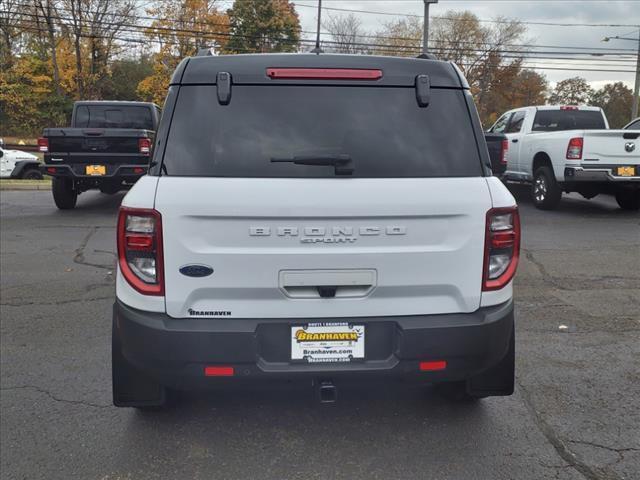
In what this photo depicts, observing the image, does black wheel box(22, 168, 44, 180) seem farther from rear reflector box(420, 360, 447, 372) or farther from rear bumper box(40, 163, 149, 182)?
rear reflector box(420, 360, 447, 372)

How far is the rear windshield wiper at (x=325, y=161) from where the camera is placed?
2602 millimetres

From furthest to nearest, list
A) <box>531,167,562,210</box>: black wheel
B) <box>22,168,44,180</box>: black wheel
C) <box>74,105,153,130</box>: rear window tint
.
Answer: <box>22,168,44,180</box>: black wheel, <box>74,105,153,130</box>: rear window tint, <box>531,167,562,210</box>: black wheel

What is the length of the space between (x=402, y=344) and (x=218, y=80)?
1.50 m

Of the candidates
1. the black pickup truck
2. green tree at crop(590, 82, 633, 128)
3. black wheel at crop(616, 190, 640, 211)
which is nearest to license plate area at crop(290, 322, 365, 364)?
the black pickup truck

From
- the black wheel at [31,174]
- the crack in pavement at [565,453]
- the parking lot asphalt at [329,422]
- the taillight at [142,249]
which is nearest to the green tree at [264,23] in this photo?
the black wheel at [31,174]

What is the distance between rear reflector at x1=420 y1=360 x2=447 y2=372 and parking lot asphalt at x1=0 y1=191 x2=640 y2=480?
1.68 feet

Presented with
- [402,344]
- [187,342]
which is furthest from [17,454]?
[402,344]

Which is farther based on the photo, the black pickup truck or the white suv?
the black pickup truck

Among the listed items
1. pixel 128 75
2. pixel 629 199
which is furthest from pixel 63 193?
pixel 128 75

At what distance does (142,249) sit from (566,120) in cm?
1177

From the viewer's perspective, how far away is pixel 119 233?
2.60 m

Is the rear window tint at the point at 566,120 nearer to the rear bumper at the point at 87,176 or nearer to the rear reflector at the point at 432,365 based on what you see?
the rear bumper at the point at 87,176

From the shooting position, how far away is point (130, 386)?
2994 mm

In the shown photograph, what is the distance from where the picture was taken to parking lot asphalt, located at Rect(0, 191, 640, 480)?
110 inches
